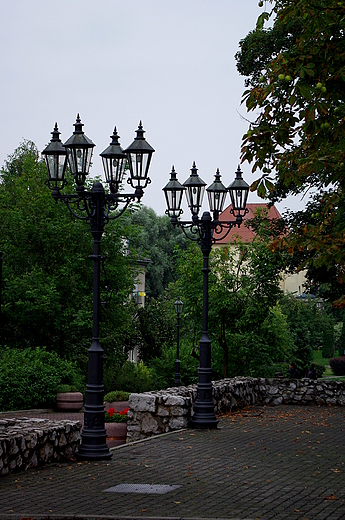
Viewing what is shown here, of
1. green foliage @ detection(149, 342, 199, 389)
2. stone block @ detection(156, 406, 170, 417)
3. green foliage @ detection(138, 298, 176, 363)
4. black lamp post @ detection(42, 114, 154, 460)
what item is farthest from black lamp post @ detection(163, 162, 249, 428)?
green foliage @ detection(138, 298, 176, 363)

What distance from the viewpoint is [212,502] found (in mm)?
8227

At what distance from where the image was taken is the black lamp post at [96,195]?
11.3 meters

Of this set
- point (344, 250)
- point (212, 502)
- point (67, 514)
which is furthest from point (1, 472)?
point (344, 250)

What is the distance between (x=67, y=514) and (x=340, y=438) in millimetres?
7932

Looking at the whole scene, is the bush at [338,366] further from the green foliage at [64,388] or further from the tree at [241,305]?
the green foliage at [64,388]

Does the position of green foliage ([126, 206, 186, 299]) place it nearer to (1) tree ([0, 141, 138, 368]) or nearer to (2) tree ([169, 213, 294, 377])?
(1) tree ([0, 141, 138, 368])

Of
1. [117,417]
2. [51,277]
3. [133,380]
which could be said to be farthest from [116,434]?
[51,277]

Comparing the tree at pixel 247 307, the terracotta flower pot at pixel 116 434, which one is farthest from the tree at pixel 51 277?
the terracotta flower pot at pixel 116 434

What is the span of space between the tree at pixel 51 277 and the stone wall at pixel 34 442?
65.1ft

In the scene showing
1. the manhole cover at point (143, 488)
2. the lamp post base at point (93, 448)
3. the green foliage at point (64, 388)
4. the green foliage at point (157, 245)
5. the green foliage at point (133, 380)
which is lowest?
the manhole cover at point (143, 488)

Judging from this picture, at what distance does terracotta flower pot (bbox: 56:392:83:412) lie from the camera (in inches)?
978

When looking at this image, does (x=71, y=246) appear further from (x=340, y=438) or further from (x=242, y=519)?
(x=242, y=519)

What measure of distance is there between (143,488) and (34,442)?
2012 mm

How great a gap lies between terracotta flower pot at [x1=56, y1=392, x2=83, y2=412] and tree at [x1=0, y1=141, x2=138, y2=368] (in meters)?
6.61
